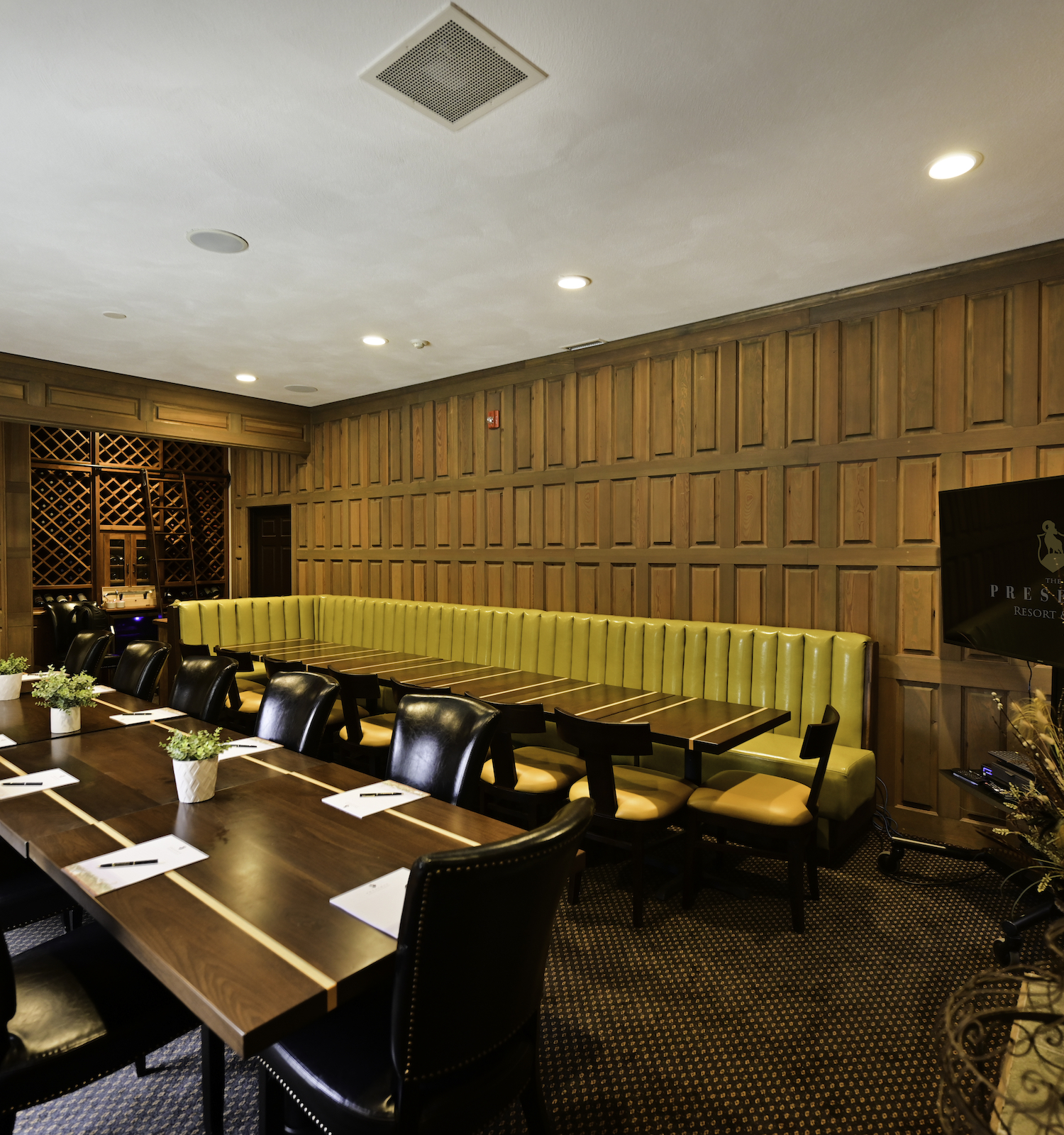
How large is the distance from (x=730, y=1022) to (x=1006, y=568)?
77.6 inches

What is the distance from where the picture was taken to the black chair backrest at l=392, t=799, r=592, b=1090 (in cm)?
105

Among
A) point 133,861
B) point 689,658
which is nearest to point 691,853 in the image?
point 689,658

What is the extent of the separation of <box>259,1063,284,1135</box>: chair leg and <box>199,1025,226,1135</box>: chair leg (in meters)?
0.31

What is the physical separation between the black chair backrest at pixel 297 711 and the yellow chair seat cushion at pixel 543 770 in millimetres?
688

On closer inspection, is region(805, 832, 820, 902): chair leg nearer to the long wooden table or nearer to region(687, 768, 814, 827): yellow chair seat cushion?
region(687, 768, 814, 827): yellow chair seat cushion

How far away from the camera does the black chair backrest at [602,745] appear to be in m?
2.36

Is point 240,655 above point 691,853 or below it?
above

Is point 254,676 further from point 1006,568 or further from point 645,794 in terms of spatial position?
point 1006,568

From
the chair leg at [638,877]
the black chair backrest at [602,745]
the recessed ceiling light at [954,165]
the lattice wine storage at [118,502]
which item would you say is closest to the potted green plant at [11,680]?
the black chair backrest at [602,745]

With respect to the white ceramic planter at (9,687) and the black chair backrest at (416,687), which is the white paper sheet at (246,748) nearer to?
the black chair backrest at (416,687)

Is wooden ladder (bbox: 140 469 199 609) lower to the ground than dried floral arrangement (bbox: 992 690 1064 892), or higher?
higher

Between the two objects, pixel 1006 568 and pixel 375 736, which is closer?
pixel 1006 568

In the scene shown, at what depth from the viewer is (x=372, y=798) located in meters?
1.83

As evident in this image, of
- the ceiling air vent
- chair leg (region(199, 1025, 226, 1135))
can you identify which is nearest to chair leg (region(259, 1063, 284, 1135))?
chair leg (region(199, 1025, 226, 1135))
